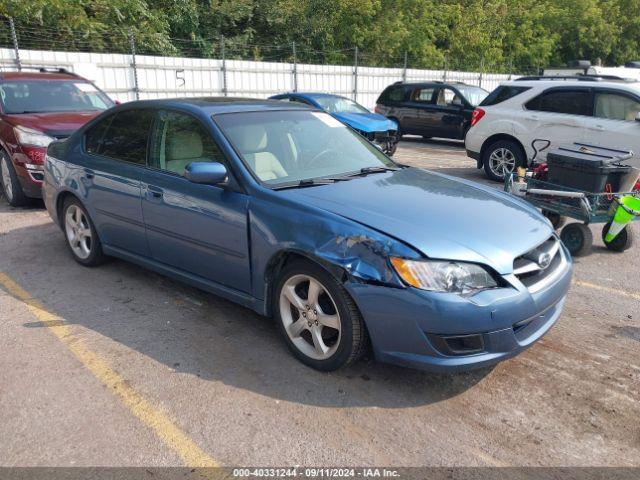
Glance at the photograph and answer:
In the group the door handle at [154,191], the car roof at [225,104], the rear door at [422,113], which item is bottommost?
the rear door at [422,113]

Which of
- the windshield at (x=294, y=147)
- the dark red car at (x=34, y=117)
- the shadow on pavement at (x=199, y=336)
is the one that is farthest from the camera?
the dark red car at (x=34, y=117)

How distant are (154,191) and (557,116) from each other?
7112 mm

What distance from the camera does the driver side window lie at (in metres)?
4.02

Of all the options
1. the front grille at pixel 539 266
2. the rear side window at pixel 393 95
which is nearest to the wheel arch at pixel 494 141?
the front grille at pixel 539 266

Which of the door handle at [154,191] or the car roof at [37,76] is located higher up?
the car roof at [37,76]

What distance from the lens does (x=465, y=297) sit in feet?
9.57

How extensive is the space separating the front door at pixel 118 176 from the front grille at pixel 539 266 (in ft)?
9.41

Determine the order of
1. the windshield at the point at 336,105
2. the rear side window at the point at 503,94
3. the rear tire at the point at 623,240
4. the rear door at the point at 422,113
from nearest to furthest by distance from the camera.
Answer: the rear tire at the point at 623,240
the rear side window at the point at 503,94
the windshield at the point at 336,105
the rear door at the point at 422,113

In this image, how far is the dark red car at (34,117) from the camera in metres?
7.16

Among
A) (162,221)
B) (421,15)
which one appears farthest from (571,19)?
(162,221)

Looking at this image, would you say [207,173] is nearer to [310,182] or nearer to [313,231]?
[310,182]

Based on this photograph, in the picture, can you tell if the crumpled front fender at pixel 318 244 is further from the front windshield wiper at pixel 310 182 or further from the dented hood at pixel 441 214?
the front windshield wiper at pixel 310 182

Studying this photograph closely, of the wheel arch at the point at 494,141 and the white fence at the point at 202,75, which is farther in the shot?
the white fence at the point at 202,75

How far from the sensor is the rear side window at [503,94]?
955 centimetres
